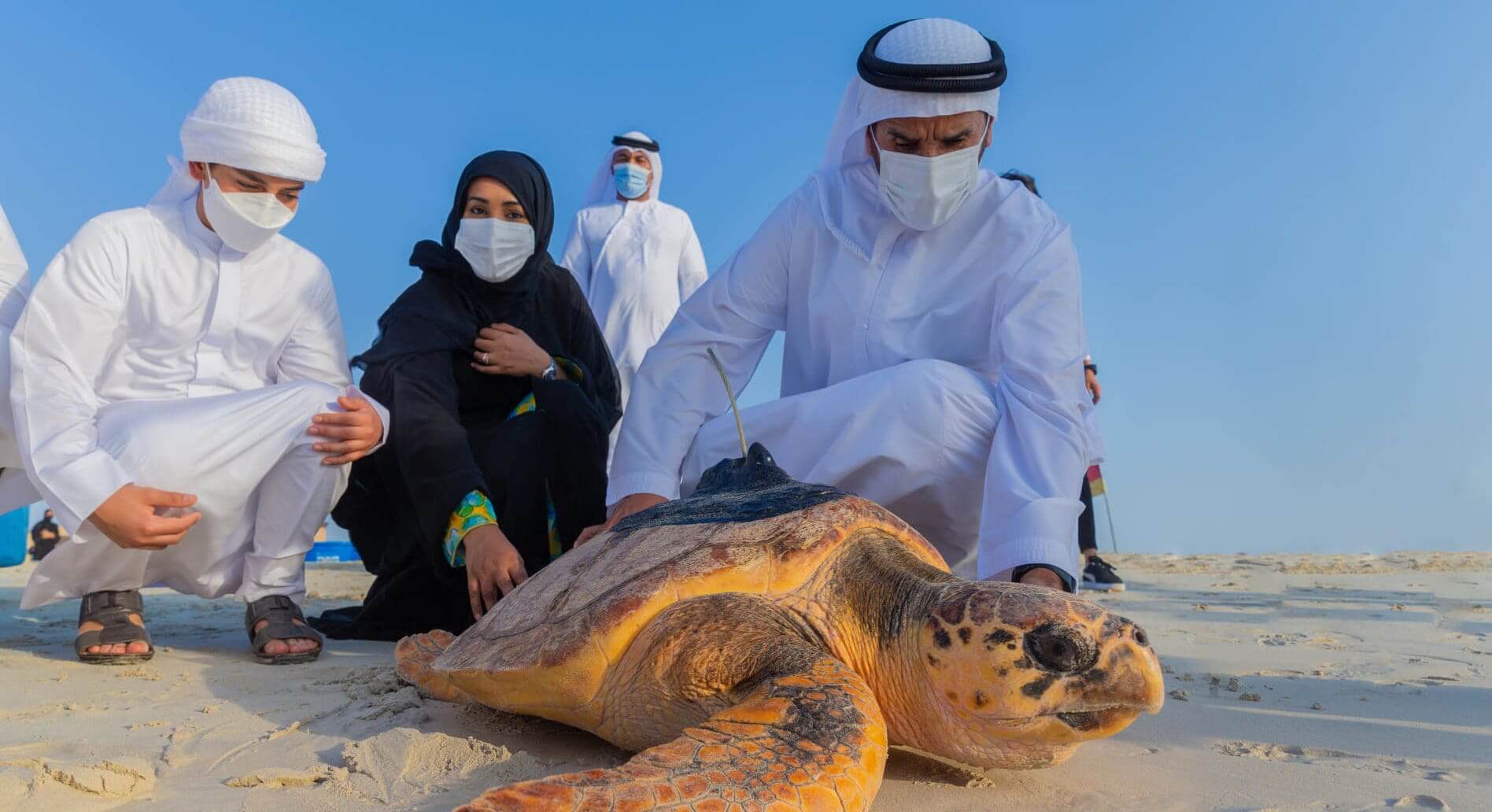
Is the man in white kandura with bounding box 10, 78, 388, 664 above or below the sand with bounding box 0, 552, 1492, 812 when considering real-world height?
above

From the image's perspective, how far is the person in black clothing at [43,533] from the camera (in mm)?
7277

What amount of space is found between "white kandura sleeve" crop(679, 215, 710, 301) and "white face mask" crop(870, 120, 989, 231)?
4.61 metres

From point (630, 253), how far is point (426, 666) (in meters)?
5.12

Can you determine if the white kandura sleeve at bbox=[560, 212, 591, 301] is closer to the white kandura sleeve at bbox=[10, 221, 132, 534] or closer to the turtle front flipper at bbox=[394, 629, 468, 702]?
the white kandura sleeve at bbox=[10, 221, 132, 534]

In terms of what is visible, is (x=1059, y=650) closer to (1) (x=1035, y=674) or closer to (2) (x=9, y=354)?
(1) (x=1035, y=674)

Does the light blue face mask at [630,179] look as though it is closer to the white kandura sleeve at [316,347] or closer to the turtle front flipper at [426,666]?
the white kandura sleeve at [316,347]

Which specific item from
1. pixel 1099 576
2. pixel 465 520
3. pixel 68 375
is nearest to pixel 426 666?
pixel 465 520

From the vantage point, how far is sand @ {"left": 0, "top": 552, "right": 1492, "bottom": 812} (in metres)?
1.40

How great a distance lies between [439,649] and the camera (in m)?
2.17

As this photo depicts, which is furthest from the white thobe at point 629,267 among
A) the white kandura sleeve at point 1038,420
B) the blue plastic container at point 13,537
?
the white kandura sleeve at point 1038,420

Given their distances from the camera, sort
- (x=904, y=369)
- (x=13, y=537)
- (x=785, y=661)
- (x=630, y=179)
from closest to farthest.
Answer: (x=785, y=661) → (x=904, y=369) → (x=13, y=537) → (x=630, y=179)

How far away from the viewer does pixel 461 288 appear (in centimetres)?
309

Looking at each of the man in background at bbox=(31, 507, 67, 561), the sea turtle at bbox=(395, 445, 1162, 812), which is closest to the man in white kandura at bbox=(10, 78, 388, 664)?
the sea turtle at bbox=(395, 445, 1162, 812)

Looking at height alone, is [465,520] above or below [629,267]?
below
